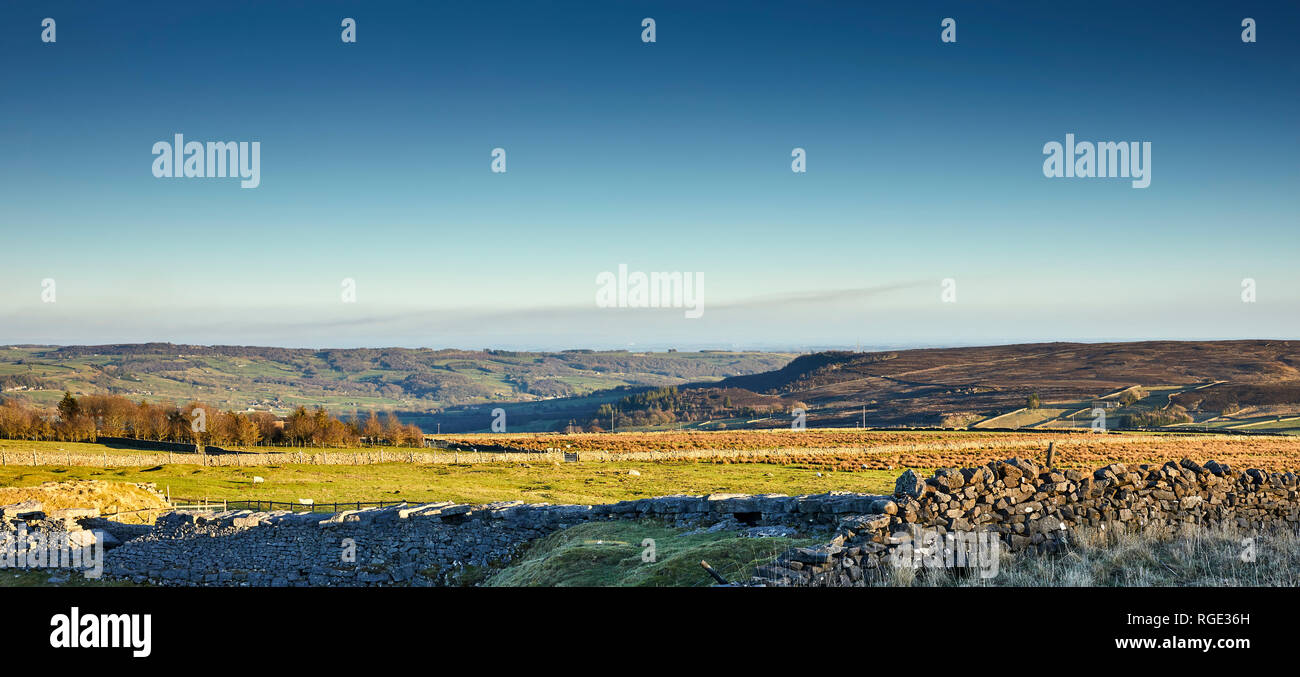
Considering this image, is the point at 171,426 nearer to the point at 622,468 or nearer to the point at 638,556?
the point at 622,468

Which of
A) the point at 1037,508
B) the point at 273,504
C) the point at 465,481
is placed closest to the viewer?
the point at 1037,508

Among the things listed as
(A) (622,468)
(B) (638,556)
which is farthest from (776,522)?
(A) (622,468)

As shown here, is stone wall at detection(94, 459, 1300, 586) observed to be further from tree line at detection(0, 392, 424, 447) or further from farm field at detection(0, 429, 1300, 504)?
tree line at detection(0, 392, 424, 447)

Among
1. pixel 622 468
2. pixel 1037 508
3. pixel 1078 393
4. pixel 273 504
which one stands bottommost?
pixel 1078 393

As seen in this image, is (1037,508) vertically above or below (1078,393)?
above

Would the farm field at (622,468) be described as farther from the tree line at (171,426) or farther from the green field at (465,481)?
the tree line at (171,426)

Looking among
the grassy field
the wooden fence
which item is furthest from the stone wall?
the wooden fence
